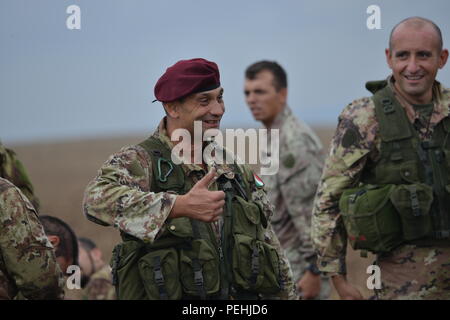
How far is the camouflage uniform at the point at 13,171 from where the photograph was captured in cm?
720

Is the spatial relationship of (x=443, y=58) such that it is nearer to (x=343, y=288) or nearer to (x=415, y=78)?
(x=415, y=78)

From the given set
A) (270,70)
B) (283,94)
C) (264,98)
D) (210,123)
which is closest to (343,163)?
(210,123)

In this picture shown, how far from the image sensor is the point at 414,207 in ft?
21.4

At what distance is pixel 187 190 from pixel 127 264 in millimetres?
576

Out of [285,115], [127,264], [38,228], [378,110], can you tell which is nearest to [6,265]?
[38,228]

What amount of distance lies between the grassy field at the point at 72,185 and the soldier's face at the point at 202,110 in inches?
246

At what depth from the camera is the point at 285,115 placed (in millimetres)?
9734

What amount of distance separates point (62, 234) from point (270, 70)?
346cm

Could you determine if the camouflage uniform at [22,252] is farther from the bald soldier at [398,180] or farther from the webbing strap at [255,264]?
the bald soldier at [398,180]

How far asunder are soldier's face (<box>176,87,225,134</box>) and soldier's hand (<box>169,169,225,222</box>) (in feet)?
2.16

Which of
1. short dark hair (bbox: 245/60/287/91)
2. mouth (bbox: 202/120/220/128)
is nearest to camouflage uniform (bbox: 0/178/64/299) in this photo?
mouth (bbox: 202/120/220/128)

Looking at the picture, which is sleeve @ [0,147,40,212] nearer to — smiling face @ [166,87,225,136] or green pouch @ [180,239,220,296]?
smiling face @ [166,87,225,136]

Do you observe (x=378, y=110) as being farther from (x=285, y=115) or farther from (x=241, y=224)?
(x=285, y=115)

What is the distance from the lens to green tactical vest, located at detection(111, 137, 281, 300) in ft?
18.2
